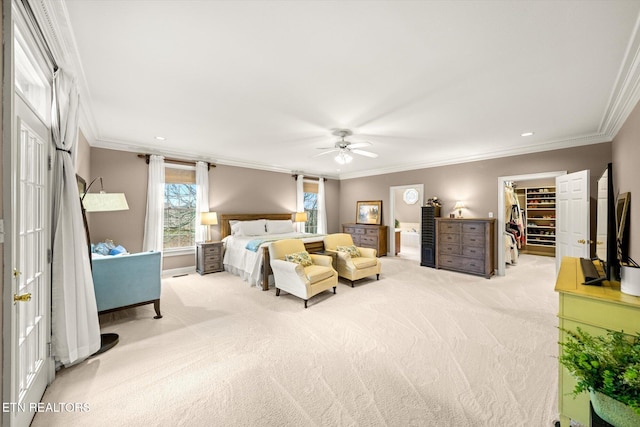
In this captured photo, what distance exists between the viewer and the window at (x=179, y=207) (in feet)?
17.4

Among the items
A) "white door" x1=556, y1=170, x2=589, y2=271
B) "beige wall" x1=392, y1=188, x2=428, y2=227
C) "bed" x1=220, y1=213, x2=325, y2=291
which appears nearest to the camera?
"white door" x1=556, y1=170, x2=589, y2=271

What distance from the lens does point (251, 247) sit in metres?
4.63

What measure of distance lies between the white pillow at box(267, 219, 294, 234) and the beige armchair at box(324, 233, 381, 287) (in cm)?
186

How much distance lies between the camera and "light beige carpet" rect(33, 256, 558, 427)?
5.55ft

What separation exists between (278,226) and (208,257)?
1.82m

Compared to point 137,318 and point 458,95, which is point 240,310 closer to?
point 137,318

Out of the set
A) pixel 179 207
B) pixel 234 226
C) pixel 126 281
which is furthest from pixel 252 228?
pixel 126 281

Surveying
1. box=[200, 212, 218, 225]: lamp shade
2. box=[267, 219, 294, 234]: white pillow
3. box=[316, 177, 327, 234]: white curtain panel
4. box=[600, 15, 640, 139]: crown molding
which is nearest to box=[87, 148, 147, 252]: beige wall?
box=[200, 212, 218, 225]: lamp shade

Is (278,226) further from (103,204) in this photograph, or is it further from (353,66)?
(353,66)

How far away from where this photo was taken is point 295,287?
3.66 metres

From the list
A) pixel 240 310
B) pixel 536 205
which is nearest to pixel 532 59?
pixel 240 310

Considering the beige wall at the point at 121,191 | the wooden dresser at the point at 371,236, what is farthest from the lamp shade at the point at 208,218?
the wooden dresser at the point at 371,236

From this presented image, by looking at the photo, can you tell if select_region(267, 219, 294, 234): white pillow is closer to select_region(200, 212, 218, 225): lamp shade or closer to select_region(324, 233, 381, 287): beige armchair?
select_region(200, 212, 218, 225): lamp shade

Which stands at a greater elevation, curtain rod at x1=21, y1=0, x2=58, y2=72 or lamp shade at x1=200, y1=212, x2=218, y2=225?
curtain rod at x1=21, y1=0, x2=58, y2=72
